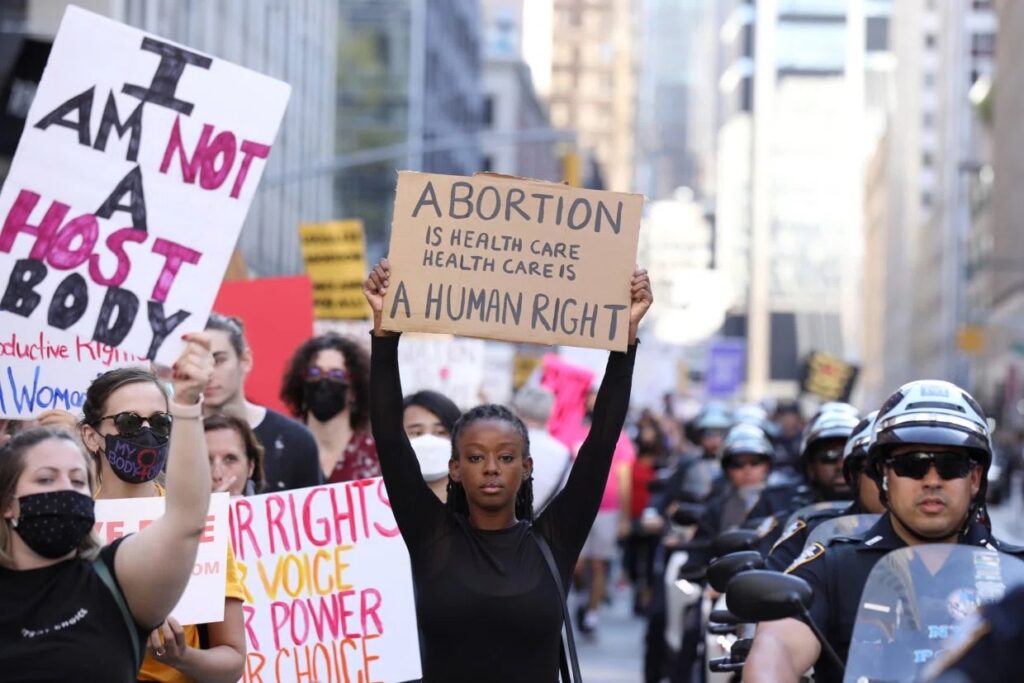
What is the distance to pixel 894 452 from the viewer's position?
5.15 meters

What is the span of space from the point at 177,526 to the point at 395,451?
3.68 ft

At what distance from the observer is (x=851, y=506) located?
22.1 feet

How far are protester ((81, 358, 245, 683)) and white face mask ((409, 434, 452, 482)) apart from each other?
180cm

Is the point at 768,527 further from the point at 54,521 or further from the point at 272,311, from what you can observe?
the point at 54,521

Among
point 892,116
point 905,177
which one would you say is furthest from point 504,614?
point 892,116

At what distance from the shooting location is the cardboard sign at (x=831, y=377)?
3103cm

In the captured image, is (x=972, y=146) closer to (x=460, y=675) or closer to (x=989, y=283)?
(x=989, y=283)

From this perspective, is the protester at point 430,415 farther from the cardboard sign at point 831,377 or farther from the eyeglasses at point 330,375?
the cardboard sign at point 831,377

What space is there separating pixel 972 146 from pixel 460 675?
120973 mm

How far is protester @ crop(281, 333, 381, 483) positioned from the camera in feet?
30.5

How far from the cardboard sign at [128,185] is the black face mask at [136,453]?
1.41 metres

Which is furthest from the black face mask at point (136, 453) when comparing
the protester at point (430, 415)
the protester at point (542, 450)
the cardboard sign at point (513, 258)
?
the protester at point (542, 450)

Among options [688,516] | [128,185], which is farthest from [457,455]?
[688,516]

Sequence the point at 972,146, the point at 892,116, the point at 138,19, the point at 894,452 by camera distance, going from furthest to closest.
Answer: the point at 892,116, the point at 972,146, the point at 138,19, the point at 894,452
